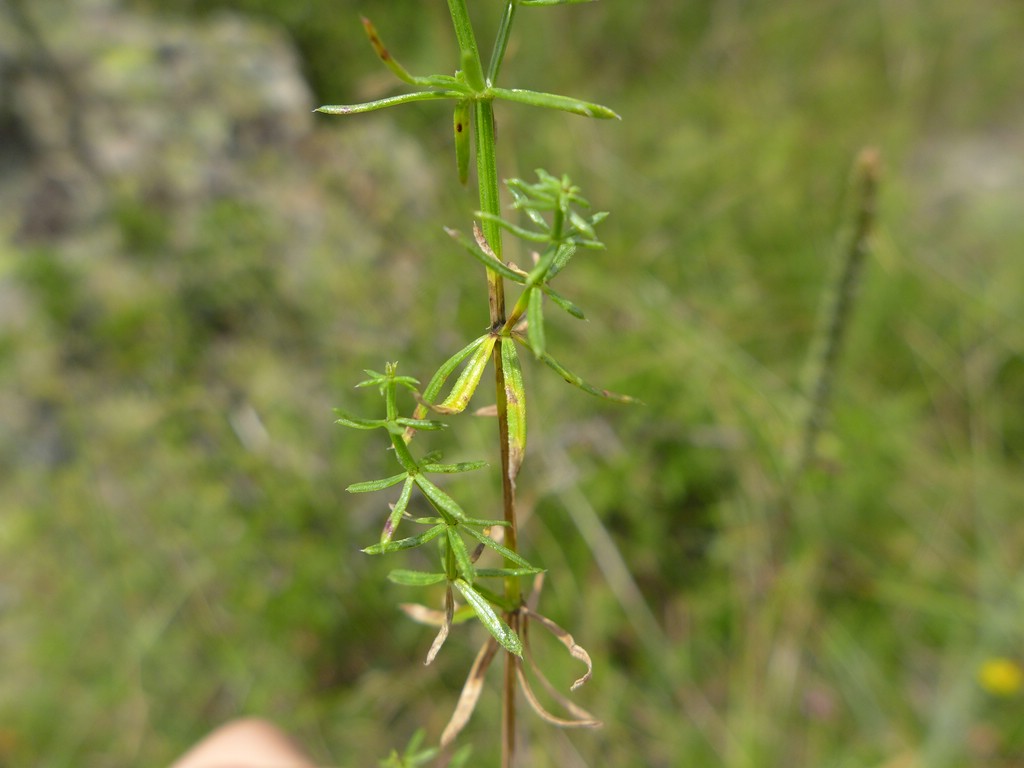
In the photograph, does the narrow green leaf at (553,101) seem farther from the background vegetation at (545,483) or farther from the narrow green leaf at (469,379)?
the background vegetation at (545,483)

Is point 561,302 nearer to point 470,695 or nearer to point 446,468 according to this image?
point 446,468

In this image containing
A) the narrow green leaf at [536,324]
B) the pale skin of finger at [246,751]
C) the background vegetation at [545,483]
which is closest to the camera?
the narrow green leaf at [536,324]

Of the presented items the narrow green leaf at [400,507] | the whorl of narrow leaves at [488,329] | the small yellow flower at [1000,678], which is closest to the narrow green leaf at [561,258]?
the whorl of narrow leaves at [488,329]

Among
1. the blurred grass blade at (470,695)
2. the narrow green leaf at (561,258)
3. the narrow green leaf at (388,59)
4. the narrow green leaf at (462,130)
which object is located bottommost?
the blurred grass blade at (470,695)

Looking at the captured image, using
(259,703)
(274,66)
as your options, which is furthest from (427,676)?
(274,66)

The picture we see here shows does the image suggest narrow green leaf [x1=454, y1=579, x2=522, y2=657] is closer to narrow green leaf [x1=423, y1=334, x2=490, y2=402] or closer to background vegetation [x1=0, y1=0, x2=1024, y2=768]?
narrow green leaf [x1=423, y1=334, x2=490, y2=402]
